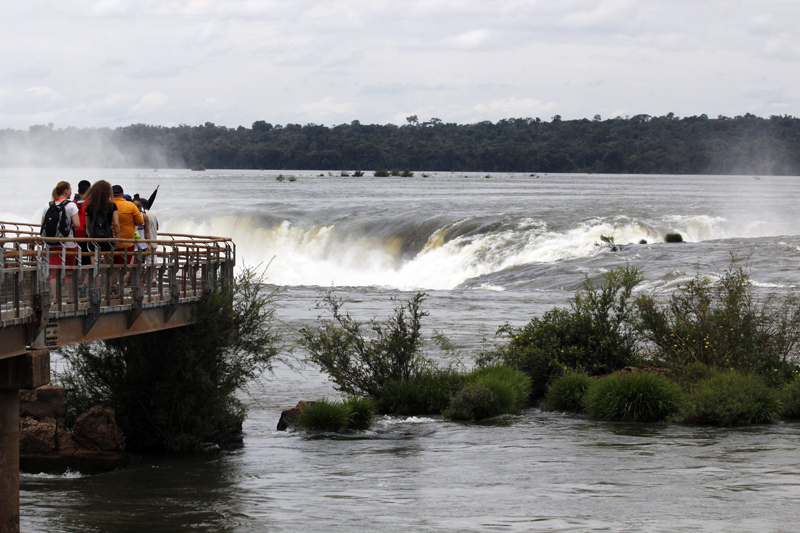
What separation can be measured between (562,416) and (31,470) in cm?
842

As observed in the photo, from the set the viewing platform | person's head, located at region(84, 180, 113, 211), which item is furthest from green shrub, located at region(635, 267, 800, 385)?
person's head, located at region(84, 180, 113, 211)

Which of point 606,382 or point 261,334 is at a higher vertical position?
point 261,334

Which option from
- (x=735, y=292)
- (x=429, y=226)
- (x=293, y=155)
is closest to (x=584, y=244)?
(x=429, y=226)

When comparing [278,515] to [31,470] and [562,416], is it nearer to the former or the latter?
[31,470]

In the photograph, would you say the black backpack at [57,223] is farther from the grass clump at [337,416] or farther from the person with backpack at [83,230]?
the grass clump at [337,416]

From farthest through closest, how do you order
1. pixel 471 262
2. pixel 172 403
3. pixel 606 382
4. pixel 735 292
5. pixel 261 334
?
1. pixel 471 262
2. pixel 735 292
3. pixel 606 382
4. pixel 261 334
5. pixel 172 403

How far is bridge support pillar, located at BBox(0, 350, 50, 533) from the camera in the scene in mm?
9477

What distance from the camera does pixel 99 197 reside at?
12.1 m

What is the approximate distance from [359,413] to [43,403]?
489 centimetres

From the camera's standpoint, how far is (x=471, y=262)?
37.9 m

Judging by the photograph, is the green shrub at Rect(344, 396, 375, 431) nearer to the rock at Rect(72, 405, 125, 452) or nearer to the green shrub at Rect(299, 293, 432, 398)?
the green shrub at Rect(299, 293, 432, 398)

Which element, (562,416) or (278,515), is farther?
(562,416)

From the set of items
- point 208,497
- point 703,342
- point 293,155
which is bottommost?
point 208,497

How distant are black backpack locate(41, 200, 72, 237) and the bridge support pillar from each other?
2.50 metres
